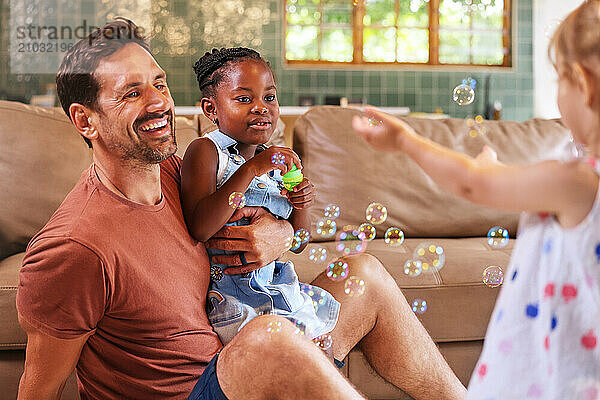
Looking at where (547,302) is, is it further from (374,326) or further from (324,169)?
(324,169)

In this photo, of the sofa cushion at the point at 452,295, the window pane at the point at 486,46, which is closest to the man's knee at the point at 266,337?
the sofa cushion at the point at 452,295

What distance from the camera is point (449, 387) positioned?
1393 mm

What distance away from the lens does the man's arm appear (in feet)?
3.30

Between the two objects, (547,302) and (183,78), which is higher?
(183,78)

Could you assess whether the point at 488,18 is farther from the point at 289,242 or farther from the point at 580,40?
the point at 580,40

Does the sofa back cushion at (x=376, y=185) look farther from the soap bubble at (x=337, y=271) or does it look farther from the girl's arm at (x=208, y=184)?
the girl's arm at (x=208, y=184)

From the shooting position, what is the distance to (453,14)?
5.38 meters

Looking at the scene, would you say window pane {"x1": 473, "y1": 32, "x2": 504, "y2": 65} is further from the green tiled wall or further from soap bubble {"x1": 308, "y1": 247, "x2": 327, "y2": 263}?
soap bubble {"x1": 308, "y1": 247, "x2": 327, "y2": 263}

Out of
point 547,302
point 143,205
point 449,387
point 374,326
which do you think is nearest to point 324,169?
point 374,326

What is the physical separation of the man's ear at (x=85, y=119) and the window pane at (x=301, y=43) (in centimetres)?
423

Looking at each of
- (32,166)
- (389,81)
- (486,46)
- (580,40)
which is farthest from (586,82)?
(486,46)

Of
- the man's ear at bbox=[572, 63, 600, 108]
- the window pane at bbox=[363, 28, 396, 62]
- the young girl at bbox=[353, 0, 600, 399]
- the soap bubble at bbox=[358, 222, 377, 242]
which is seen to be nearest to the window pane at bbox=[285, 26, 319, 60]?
the window pane at bbox=[363, 28, 396, 62]

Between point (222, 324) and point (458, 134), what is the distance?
1357 mm

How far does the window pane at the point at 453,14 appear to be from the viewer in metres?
5.34
